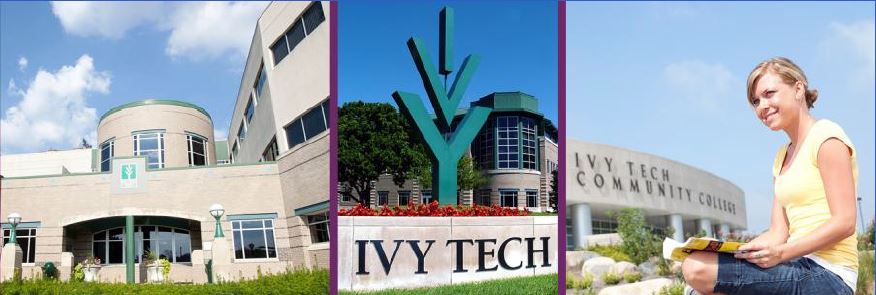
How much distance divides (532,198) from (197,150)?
4385 mm

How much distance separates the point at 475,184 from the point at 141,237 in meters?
4.49

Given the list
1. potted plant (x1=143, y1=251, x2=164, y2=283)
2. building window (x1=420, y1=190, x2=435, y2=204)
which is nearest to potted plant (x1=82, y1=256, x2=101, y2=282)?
potted plant (x1=143, y1=251, x2=164, y2=283)

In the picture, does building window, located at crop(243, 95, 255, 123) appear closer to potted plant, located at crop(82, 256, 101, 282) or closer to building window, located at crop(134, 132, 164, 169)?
building window, located at crop(134, 132, 164, 169)

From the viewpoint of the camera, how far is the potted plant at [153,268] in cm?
861

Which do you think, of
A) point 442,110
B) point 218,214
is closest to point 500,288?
point 442,110

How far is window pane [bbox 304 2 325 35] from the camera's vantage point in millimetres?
8461

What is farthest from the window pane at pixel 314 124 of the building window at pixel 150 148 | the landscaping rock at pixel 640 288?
the landscaping rock at pixel 640 288

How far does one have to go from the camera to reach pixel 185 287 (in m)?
8.30

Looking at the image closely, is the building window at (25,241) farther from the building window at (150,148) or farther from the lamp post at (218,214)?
the lamp post at (218,214)

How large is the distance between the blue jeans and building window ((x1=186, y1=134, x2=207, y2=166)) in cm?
721

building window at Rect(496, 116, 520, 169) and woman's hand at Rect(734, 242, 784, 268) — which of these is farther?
building window at Rect(496, 116, 520, 169)

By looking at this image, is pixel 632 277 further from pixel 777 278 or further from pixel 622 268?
pixel 777 278

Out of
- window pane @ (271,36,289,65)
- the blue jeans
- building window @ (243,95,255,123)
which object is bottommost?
the blue jeans

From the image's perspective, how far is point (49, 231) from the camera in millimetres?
8742
